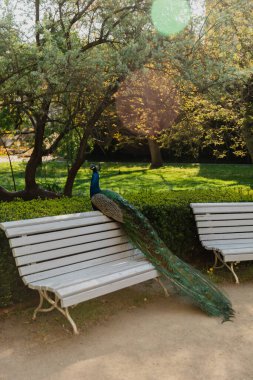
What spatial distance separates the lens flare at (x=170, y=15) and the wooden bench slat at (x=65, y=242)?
145 inches

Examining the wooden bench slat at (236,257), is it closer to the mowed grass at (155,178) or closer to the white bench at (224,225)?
the white bench at (224,225)

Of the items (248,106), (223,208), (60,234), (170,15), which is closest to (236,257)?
(223,208)

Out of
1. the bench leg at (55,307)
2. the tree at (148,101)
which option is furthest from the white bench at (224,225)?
the tree at (148,101)

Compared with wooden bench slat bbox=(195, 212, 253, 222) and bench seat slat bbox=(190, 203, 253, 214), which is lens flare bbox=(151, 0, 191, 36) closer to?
bench seat slat bbox=(190, 203, 253, 214)

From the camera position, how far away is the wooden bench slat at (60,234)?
4.36m

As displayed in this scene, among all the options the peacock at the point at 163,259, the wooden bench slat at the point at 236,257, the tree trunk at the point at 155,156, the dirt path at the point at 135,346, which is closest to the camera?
the dirt path at the point at 135,346

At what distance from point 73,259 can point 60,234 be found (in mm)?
303

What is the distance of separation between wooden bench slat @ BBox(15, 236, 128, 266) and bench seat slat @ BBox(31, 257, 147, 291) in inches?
8.4

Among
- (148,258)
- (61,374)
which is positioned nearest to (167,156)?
(148,258)

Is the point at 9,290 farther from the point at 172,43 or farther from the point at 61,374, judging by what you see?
the point at 172,43

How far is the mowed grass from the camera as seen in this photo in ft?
46.1

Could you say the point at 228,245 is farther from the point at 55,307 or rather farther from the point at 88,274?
the point at 55,307

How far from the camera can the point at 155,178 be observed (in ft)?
56.1

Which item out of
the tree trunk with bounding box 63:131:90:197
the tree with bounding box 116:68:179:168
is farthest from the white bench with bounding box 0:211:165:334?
the tree trunk with bounding box 63:131:90:197
